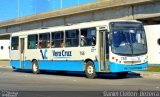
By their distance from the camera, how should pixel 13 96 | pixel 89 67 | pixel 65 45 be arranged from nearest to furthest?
pixel 13 96 < pixel 89 67 < pixel 65 45

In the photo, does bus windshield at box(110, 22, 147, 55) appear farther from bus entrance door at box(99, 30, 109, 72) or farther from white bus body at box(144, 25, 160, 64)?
white bus body at box(144, 25, 160, 64)

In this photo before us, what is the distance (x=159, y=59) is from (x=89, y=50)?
1041cm

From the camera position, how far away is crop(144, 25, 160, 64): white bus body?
111 feet

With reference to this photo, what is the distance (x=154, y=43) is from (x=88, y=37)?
34.6 ft

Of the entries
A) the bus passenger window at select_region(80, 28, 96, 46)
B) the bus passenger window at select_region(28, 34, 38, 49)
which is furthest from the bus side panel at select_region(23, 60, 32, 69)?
the bus passenger window at select_region(80, 28, 96, 46)

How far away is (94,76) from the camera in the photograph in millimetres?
24312

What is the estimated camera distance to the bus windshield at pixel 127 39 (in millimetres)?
23328

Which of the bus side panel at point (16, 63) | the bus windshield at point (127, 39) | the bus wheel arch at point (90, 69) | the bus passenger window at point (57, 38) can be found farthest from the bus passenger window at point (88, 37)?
the bus side panel at point (16, 63)

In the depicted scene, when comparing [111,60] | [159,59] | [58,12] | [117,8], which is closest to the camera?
[111,60]

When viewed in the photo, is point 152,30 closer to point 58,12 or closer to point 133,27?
point 133,27

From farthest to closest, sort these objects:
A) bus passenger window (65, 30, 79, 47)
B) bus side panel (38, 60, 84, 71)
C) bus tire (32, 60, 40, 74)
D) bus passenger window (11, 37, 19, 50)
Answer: bus passenger window (11, 37, 19, 50) < bus tire (32, 60, 40, 74) < bus passenger window (65, 30, 79, 47) < bus side panel (38, 60, 84, 71)

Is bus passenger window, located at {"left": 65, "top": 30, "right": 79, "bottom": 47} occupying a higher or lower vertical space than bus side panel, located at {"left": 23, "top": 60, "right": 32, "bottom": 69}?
higher

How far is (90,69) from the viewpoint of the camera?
80.7 feet

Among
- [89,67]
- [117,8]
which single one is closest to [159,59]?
[117,8]
